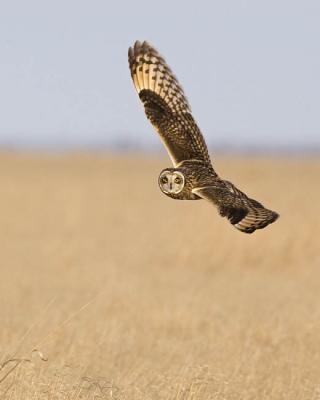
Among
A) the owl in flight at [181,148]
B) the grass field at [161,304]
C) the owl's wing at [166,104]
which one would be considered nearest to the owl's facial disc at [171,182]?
the owl in flight at [181,148]

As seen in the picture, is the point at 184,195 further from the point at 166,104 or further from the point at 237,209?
the point at 166,104

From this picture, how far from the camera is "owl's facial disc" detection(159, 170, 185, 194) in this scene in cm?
643

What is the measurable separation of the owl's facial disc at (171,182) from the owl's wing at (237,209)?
0.10 meters

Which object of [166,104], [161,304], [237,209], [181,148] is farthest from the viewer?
[161,304]

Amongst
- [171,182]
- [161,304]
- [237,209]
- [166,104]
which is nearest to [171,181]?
[171,182]

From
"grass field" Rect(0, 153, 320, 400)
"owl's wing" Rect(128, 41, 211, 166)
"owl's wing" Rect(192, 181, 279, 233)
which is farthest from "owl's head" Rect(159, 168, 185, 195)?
"grass field" Rect(0, 153, 320, 400)

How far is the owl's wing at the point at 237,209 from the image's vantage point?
637 cm

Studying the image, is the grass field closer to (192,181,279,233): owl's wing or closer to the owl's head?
the owl's head

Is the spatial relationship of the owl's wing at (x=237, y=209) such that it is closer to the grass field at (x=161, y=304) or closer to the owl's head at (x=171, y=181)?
the owl's head at (x=171, y=181)

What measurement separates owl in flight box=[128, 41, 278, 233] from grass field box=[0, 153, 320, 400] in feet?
4.14

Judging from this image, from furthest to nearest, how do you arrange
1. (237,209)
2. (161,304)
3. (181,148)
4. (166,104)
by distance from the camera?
(161,304) < (166,104) < (181,148) < (237,209)

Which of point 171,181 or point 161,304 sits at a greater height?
point 171,181

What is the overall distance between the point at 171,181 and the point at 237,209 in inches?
17.3

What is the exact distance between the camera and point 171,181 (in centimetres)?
651
